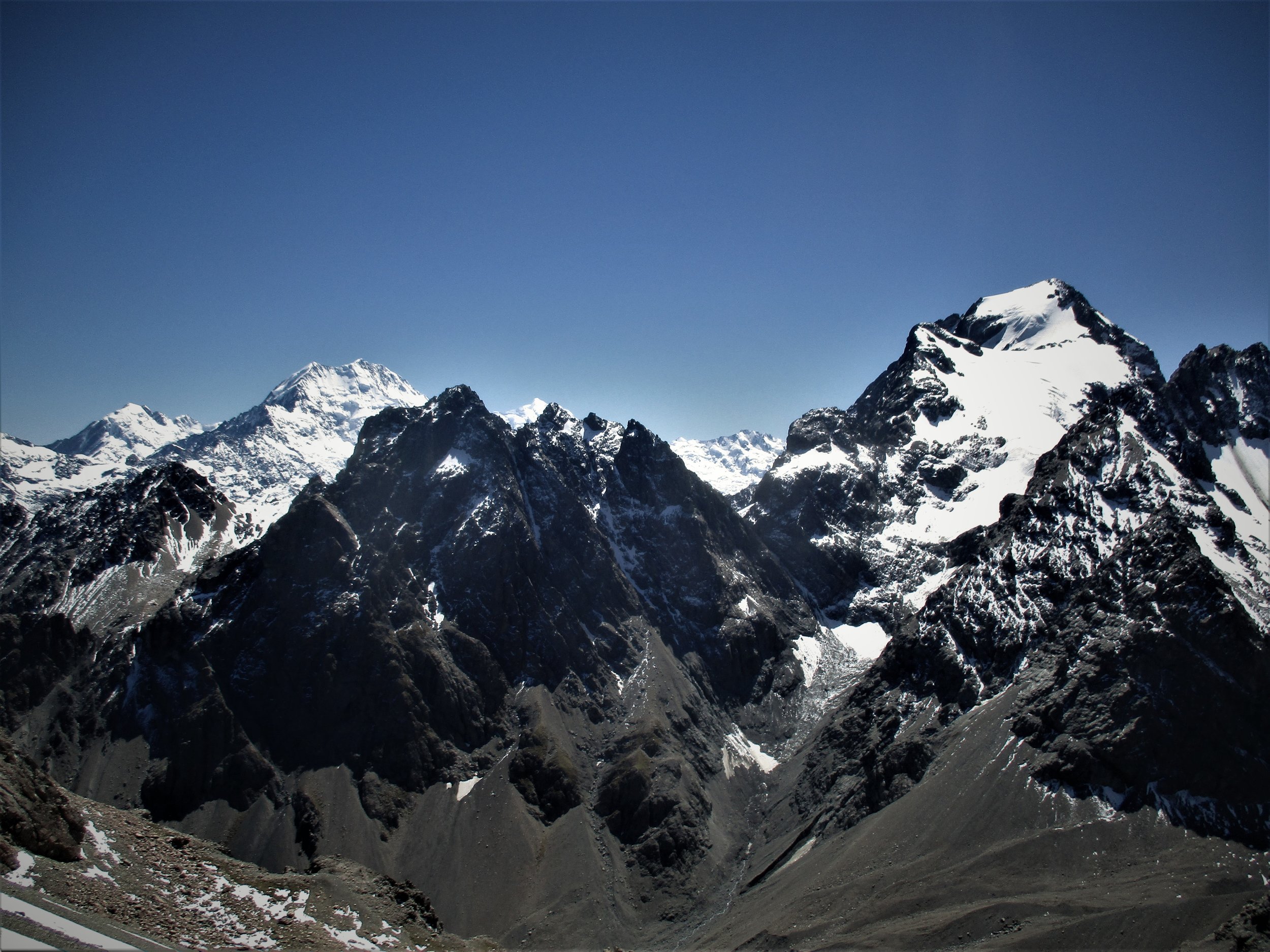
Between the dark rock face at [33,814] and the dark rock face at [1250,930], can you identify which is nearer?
the dark rock face at [33,814]

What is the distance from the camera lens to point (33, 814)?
52.5 m

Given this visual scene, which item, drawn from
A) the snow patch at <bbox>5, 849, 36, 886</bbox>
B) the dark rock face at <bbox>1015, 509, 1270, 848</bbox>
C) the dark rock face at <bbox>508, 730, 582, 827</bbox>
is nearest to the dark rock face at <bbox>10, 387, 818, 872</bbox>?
the dark rock face at <bbox>508, 730, 582, 827</bbox>

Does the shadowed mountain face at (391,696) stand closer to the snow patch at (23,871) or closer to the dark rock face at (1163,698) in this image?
the dark rock face at (1163,698)

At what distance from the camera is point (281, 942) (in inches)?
2202

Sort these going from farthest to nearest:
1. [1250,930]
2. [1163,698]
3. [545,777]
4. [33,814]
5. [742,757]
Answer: [742,757]
[545,777]
[1163,698]
[1250,930]
[33,814]

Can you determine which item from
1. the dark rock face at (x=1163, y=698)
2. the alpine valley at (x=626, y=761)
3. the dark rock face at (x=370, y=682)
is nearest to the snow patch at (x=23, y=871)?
the alpine valley at (x=626, y=761)

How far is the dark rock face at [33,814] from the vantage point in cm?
5016

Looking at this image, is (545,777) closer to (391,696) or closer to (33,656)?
(391,696)

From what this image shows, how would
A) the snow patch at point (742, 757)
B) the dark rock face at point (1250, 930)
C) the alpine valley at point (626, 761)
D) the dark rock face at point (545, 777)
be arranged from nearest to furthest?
the dark rock face at point (1250, 930), the alpine valley at point (626, 761), the dark rock face at point (545, 777), the snow patch at point (742, 757)

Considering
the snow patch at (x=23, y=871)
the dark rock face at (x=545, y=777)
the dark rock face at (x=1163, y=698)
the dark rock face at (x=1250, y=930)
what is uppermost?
the dark rock face at (x=1163, y=698)

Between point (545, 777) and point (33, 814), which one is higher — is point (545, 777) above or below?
below

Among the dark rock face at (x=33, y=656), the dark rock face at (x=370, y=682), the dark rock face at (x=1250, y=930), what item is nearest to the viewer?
the dark rock face at (x=1250, y=930)

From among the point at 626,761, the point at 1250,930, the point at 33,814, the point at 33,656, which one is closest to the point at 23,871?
the point at 33,814

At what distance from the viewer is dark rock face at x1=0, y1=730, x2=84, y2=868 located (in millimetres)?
50156
